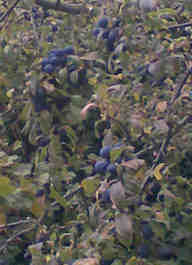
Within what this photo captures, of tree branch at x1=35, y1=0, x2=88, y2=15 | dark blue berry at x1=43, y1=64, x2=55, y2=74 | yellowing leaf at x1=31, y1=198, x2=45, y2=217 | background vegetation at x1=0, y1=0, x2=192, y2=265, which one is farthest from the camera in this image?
tree branch at x1=35, y1=0, x2=88, y2=15

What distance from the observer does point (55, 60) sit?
151cm

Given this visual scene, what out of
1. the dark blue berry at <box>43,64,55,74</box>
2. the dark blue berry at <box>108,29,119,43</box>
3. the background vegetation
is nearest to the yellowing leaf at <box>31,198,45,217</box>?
the background vegetation

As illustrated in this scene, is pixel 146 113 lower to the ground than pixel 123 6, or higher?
lower

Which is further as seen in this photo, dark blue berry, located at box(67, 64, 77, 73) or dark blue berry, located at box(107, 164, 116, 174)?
dark blue berry, located at box(67, 64, 77, 73)

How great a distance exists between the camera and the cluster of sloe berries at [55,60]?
1.46 meters

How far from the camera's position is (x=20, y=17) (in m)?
2.44

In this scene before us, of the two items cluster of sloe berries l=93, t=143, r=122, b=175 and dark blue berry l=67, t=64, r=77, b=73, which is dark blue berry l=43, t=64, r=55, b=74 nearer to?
dark blue berry l=67, t=64, r=77, b=73

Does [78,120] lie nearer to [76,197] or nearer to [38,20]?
[76,197]

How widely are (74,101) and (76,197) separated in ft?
1.53

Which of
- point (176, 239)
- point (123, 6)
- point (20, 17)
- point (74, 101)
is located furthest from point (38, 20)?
point (176, 239)

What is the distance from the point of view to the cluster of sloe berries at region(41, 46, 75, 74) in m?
1.46

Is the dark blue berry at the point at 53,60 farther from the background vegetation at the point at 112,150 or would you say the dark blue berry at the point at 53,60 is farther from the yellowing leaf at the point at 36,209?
the yellowing leaf at the point at 36,209

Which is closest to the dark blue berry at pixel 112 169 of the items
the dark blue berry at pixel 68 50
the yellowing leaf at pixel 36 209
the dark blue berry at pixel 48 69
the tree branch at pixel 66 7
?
the yellowing leaf at pixel 36 209

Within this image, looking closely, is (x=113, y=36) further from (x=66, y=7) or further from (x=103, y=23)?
(x=66, y=7)
